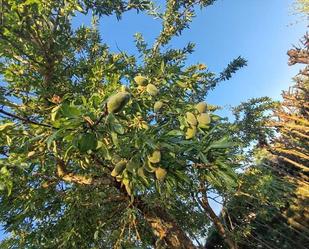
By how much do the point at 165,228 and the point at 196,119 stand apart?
10.2 feet

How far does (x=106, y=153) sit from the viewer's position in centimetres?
214

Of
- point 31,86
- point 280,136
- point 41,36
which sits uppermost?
point 280,136

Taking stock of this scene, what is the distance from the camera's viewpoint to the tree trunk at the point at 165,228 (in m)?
5.10

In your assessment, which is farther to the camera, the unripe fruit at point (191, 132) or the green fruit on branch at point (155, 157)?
the unripe fruit at point (191, 132)

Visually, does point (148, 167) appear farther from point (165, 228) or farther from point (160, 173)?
point (165, 228)

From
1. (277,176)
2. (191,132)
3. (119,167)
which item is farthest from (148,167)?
(277,176)

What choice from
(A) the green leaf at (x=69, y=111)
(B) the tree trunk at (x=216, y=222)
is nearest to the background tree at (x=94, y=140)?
(A) the green leaf at (x=69, y=111)

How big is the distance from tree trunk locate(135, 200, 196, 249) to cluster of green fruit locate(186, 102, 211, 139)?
2943 millimetres

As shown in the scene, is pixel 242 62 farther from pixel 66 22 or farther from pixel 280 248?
pixel 280 248

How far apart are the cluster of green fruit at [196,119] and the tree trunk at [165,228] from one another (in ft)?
9.65

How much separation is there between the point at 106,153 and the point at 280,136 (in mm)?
8813

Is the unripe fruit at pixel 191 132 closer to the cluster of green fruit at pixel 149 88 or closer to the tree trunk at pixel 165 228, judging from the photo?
the cluster of green fruit at pixel 149 88

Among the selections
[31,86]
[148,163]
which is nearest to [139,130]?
[148,163]

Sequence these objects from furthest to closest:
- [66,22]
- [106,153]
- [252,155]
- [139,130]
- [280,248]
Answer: [280,248]
[252,155]
[66,22]
[139,130]
[106,153]
